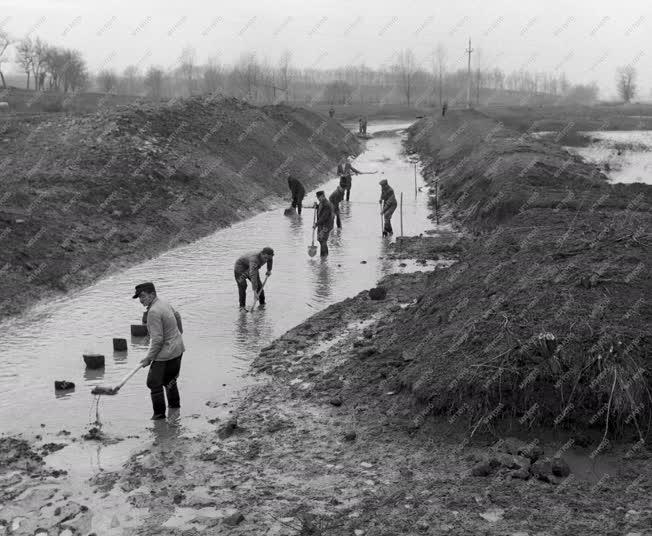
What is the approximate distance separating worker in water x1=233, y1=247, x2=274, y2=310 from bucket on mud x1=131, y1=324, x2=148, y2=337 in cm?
211

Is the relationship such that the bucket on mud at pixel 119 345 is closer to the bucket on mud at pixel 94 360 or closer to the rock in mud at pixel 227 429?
the bucket on mud at pixel 94 360

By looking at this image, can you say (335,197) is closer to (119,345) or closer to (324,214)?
(324,214)

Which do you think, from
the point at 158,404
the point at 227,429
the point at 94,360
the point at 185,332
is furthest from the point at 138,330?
the point at 227,429

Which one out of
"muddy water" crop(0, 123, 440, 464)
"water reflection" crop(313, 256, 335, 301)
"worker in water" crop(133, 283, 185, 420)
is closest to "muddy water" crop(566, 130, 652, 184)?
"muddy water" crop(0, 123, 440, 464)

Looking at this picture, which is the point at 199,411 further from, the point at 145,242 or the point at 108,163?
the point at 108,163

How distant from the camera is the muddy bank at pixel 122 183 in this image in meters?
16.5

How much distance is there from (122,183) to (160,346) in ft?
48.5

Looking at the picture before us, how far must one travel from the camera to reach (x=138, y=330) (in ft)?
40.2

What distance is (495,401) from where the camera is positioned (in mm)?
7980

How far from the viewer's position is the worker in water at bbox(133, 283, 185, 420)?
883cm

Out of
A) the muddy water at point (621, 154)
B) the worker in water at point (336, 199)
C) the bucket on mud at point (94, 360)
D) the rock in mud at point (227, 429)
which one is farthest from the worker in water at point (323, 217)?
the muddy water at point (621, 154)

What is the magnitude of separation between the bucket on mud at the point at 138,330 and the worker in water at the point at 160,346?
3.22m

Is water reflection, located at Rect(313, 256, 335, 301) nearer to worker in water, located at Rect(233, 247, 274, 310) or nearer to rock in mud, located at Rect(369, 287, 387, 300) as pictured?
rock in mud, located at Rect(369, 287, 387, 300)

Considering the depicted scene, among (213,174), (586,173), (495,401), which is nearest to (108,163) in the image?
(213,174)
